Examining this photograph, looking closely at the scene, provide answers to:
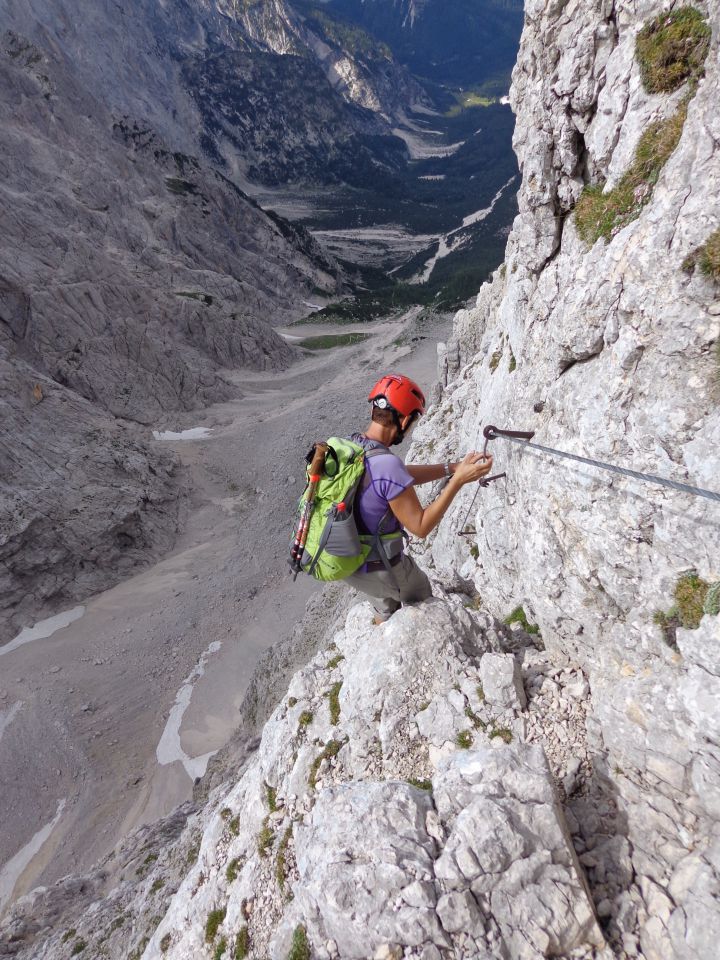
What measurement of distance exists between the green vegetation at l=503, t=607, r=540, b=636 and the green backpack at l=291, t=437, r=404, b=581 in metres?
3.91

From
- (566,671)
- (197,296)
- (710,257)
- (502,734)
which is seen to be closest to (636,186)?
(710,257)

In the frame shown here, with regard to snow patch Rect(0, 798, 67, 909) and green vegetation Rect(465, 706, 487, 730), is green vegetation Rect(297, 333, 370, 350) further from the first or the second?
green vegetation Rect(465, 706, 487, 730)

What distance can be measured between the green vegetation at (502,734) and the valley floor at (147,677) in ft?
70.1

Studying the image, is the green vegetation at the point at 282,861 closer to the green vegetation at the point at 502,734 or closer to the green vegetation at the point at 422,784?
the green vegetation at the point at 422,784

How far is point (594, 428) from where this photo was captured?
6.73m

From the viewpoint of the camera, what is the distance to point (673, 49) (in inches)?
259

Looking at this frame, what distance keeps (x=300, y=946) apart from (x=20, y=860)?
2466 centimetres

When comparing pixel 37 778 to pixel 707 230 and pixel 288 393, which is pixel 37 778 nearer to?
pixel 707 230

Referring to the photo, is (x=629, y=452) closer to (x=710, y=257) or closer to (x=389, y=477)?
(x=710, y=257)

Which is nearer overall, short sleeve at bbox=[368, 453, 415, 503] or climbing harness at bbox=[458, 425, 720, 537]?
climbing harness at bbox=[458, 425, 720, 537]

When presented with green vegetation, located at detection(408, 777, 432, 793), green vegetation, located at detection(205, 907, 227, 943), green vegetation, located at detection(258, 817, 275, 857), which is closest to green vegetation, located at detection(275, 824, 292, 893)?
green vegetation, located at detection(258, 817, 275, 857)

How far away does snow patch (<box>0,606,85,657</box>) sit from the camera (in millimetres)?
30372

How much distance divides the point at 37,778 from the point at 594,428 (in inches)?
1177

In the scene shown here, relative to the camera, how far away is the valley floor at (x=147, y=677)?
22.2 metres
